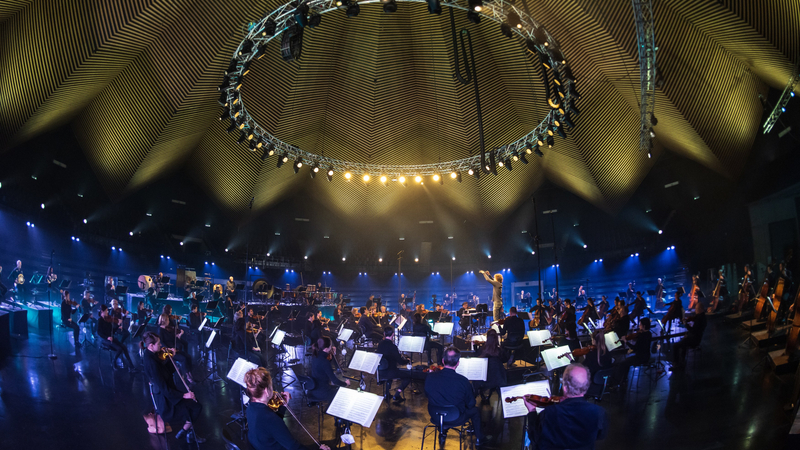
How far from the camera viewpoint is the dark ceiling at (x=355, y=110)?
40.0ft

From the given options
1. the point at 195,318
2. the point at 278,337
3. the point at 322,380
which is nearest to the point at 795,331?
the point at 322,380

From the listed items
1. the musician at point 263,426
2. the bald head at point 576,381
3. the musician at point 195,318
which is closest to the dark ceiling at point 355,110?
the musician at point 195,318

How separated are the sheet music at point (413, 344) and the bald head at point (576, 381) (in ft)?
18.3

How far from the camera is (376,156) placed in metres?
20.8

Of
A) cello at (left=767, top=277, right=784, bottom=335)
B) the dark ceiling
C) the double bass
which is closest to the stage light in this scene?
the dark ceiling

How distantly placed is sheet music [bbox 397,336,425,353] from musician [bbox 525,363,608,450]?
5439 mm

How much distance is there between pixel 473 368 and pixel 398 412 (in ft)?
6.63

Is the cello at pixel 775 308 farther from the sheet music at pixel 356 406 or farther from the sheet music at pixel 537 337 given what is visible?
the sheet music at pixel 356 406

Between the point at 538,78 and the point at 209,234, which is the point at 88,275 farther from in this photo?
the point at 538,78

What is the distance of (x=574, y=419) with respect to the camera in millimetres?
3732

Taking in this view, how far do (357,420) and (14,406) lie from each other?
223 inches

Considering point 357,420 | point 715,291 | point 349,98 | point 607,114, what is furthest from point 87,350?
point 715,291

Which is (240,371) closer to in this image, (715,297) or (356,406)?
(356,406)

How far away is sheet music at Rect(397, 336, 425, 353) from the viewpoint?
30.2 ft
